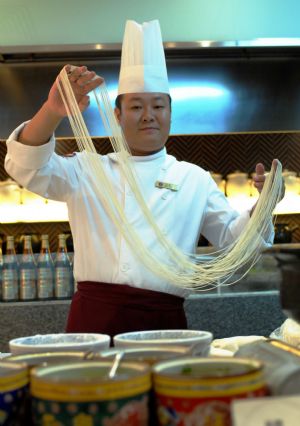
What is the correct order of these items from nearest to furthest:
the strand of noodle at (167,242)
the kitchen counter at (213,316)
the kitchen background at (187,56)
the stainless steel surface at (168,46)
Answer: the strand of noodle at (167,242), the kitchen counter at (213,316), the stainless steel surface at (168,46), the kitchen background at (187,56)

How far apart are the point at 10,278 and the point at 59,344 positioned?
220 centimetres

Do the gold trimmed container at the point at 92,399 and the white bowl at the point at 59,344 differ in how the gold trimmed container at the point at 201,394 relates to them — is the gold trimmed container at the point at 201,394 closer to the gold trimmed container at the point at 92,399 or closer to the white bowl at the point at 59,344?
the gold trimmed container at the point at 92,399

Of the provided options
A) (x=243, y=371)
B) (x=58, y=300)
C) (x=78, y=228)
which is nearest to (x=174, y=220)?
(x=78, y=228)

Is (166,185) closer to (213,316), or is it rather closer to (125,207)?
(125,207)

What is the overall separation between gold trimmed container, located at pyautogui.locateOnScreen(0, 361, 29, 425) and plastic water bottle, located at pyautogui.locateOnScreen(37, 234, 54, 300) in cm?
229

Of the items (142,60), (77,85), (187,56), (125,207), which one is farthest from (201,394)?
(187,56)

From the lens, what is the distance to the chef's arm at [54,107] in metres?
1.42

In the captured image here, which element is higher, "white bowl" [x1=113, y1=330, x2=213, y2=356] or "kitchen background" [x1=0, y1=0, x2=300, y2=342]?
"kitchen background" [x1=0, y1=0, x2=300, y2=342]

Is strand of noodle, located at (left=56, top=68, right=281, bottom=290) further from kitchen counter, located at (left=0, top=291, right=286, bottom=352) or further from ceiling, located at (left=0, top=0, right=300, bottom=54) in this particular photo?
ceiling, located at (left=0, top=0, right=300, bottom=54)

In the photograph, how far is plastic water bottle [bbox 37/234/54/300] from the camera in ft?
9.67

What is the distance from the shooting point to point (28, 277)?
2975mm

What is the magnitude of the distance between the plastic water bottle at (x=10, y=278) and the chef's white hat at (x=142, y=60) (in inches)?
55.5

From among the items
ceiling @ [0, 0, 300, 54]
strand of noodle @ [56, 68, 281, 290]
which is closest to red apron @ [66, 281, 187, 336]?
strand of noodle @ [56, 68, 281, 290]

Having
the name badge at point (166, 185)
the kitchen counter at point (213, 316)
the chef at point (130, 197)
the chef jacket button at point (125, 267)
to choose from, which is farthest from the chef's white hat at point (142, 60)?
the kitchen counter at point (213, 316)
